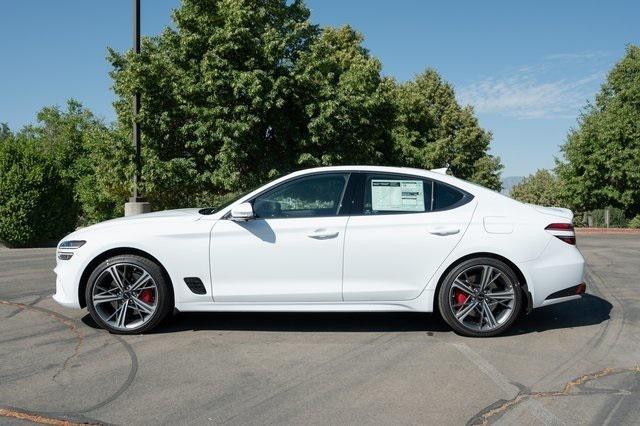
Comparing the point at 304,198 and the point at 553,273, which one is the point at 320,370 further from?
the point at 553,273

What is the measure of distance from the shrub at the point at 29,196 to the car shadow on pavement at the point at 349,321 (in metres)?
8.85

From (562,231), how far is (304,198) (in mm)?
2394

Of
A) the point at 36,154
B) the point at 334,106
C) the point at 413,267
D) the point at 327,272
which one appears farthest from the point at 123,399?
the point at 334,106

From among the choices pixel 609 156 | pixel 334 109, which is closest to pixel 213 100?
pixel 334 109

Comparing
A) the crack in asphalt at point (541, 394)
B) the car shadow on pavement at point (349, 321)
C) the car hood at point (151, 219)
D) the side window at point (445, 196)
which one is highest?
the side window at point (445, 196)

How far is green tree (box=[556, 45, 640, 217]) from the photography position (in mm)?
28641

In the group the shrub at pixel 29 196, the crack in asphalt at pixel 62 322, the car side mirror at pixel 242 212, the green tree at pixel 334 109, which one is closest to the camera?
the crack in asphalt at pixel 62 322

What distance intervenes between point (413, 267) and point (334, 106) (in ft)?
44.3

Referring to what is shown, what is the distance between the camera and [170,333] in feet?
17.6

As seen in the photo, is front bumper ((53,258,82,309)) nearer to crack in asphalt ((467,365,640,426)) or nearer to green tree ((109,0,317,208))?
crack in asphalt ((467,365,640,426))

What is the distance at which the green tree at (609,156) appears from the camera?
94.0ft

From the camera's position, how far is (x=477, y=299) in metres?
5.23

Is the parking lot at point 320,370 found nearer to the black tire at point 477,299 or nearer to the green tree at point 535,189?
the black tire at point 477,299

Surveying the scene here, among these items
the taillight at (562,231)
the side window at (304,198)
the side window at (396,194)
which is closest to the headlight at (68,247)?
the side window at (304,198)
